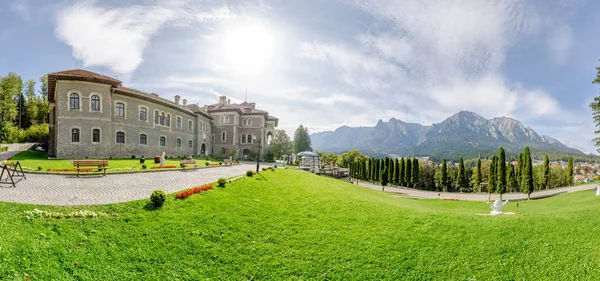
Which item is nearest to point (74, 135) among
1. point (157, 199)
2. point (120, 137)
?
point (120, 137)

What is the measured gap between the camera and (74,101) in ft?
90.0

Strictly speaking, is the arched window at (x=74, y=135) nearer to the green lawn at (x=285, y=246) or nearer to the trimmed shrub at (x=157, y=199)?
the green lawn at (x=285, y=246)

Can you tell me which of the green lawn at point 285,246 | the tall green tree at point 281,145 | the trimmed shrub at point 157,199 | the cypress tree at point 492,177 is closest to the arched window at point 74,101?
the green lawn at point 285,246

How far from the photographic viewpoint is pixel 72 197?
10.2 meters

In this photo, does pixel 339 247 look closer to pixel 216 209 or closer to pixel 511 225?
pixel 216 209

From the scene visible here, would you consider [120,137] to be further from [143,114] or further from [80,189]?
[80,189]

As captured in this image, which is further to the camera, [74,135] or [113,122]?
[113,122]

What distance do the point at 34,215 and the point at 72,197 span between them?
7.76ft

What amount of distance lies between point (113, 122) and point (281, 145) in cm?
3521

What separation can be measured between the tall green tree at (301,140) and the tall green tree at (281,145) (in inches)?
356

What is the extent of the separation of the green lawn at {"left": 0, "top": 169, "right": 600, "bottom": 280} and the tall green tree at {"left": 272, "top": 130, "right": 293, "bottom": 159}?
48369 mm

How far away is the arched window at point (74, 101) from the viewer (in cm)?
2728

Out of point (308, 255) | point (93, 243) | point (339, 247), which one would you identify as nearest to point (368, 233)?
point (339, 247)

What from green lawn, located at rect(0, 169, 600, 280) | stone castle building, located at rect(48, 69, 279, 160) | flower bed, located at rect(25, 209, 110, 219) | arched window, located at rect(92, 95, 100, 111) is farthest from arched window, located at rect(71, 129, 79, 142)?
flower bed, located at rect(25, 209, 110, 219)
